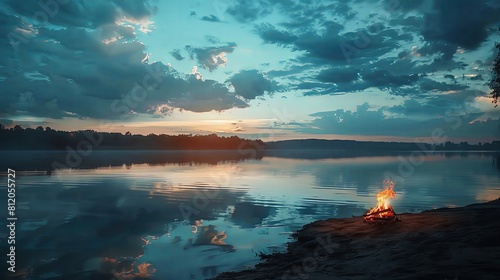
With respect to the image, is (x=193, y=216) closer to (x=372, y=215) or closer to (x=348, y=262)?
(x=372, y=215)

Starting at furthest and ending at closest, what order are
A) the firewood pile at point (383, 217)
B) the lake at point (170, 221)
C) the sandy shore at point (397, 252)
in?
the firewood pile at point (383, 217), the lake at point (170, 221), the sandy shore at point (397, 252)

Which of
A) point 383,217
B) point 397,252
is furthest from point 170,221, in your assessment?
point 397,252

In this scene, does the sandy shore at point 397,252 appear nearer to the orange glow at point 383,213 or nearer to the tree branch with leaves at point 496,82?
the orange glow at point 383,213

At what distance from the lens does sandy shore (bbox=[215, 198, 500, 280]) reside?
1104 cm

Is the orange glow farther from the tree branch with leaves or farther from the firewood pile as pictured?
the tree branch with leaves

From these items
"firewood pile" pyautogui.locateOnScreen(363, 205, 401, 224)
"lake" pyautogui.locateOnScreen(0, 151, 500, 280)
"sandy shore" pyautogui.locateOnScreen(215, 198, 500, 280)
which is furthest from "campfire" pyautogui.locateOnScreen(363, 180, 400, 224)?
"lake" pyautogui.locateOnScreen(0, 151, 500, 280)

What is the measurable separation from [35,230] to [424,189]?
40195 millimetres

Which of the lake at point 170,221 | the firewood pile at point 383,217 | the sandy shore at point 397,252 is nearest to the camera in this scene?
the sandy shore at point 397,252

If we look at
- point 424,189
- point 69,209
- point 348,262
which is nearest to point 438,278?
point 348,262

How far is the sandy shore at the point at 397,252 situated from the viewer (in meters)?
11.0

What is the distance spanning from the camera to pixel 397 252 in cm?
1320

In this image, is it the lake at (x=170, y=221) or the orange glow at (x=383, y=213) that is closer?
the lake at (x=170, y=221)

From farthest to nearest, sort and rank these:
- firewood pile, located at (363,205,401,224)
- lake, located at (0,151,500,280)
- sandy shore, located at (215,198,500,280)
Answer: firewood pile, located at (363,205,401,224)
lake, located at (0,151,500,280)
sandy shore, located at (215,198,500,280)

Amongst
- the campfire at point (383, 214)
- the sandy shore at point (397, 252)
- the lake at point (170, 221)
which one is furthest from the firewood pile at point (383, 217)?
the lake at point (170, 221)
